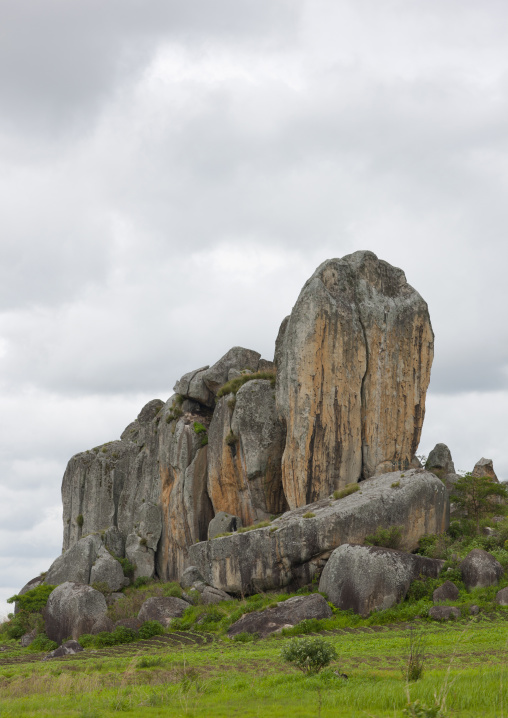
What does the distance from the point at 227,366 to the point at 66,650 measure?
2972 cm

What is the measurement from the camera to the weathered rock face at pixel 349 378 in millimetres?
48781

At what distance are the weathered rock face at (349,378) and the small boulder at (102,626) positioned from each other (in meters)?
14.3

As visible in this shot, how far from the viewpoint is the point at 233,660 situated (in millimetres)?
26297

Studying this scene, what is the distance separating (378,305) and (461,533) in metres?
17.1

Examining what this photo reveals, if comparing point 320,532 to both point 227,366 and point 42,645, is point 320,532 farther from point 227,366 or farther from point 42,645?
point 227,366

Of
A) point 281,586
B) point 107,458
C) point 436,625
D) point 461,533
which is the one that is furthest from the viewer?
point 107,458

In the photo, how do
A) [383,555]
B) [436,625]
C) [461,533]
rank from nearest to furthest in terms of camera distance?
[436,625]
[383,555]
[461,533]

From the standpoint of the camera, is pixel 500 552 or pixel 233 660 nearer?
pixel 233 660

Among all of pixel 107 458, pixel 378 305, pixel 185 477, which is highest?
pixel 378 305

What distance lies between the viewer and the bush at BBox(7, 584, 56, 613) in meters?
51.1

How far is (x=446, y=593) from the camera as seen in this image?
35.0 m

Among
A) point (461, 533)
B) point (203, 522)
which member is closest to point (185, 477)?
point (203, 522)

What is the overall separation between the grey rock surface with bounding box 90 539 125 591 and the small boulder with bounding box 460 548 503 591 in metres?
30.1

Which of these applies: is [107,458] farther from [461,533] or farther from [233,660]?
[233,660]
